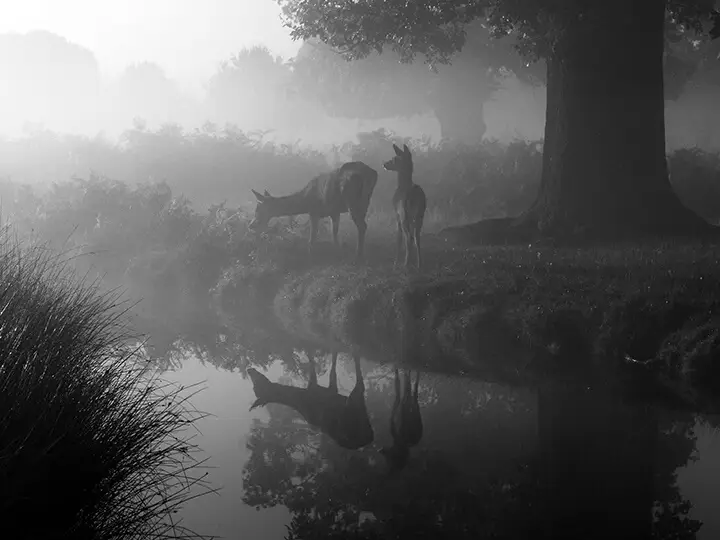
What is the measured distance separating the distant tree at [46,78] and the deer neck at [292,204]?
6373 cm

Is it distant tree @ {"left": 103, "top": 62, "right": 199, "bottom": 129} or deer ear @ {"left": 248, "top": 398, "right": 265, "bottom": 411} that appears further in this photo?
distant tree @ {"left": 103, "top": 62, "right": 199, "bottom": 129}

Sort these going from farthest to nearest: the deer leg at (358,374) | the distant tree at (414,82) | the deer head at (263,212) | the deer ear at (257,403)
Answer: the distant tree at (414,82) < the deer head at (263,212) < the deer leg at (358,374) < the deer ear at (257,403)

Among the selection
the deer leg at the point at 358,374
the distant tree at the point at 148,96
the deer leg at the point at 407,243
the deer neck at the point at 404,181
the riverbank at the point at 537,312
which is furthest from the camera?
the distant tree at the point at 148,96

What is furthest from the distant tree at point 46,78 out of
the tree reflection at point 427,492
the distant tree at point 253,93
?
the tree reflection at point 427,492

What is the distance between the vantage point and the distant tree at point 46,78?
80562mm

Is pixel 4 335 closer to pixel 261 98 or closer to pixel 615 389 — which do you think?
pixel 615 389

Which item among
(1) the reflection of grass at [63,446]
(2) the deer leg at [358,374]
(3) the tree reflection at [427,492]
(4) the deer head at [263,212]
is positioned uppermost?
(4) the deer head at [263,212]

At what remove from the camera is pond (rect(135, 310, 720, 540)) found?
665 centimetres

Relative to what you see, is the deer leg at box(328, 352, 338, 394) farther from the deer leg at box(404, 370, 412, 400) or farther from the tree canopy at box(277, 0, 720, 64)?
the tree canopy at box(277, 0, 720, 64)

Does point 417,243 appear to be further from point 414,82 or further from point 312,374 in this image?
point 414,82

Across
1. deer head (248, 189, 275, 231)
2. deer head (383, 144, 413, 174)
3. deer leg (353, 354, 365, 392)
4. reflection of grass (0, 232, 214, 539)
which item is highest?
deer head (383, 144, 413, 174)

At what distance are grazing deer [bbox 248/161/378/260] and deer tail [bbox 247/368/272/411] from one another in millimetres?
5607

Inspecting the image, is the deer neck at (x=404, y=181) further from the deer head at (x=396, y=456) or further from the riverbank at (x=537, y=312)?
the deer head at (x=396, y=456)

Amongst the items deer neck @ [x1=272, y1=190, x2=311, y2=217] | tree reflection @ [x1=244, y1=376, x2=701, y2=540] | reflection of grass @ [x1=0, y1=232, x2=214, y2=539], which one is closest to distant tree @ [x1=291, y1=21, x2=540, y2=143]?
deer neck @ [x1=272, y1=190, x2=311, y2=217]
